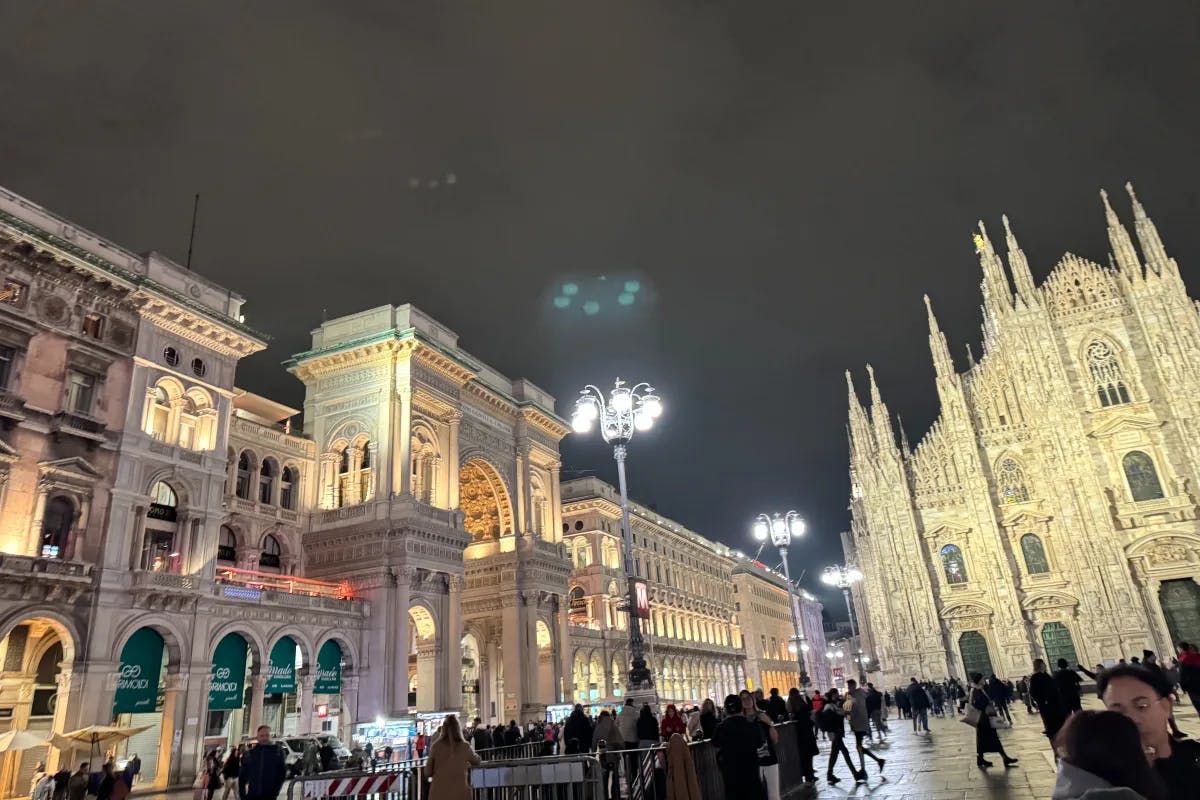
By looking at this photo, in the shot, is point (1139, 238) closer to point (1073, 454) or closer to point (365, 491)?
point (1073, 454)

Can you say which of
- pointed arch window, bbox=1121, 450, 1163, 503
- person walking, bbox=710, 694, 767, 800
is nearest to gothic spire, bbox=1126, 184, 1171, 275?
pointed arch window, bbox=1121, 450, 1163, 503

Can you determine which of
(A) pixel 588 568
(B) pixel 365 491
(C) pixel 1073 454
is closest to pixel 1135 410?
(C) pixel 1073 454

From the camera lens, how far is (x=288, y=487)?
34219mm

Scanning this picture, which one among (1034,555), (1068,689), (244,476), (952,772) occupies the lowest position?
(952,772)

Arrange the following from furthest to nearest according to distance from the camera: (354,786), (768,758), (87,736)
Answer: (87,736), (768,758), (354,786)

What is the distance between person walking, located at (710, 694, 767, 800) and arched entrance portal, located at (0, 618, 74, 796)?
64.8ft

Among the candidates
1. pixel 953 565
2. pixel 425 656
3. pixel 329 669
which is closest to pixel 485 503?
pixel 425 656

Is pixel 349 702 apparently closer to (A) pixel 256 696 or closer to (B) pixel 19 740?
(A) pixel 256 696

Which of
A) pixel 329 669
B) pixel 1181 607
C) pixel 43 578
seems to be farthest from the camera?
pixel 1181 607

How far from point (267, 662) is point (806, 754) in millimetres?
19886

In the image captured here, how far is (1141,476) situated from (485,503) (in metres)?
40.8

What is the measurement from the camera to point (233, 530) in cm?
3119

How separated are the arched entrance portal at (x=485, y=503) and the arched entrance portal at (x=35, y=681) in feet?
65.3

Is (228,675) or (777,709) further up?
(228,675)
